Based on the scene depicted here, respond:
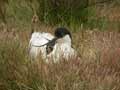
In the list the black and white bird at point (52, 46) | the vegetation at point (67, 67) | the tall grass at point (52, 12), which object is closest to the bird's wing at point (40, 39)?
the black and white bird at point (52, 46)

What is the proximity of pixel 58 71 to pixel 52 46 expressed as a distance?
0.86m

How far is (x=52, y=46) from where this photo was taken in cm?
542

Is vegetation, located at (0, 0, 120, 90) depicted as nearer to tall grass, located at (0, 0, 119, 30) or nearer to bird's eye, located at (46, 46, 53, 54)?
bird's eye, located at (46, 46, 53, 54)

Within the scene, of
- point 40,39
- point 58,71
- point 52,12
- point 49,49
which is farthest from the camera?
point 52,12

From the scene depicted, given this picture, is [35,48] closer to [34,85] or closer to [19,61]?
[19,61]

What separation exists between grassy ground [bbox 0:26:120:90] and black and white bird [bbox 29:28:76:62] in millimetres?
124

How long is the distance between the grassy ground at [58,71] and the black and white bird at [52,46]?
0.12 meters

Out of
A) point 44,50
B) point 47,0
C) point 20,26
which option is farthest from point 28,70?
point 47,0

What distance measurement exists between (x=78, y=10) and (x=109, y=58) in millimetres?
4468

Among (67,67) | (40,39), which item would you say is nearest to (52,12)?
(40,39)

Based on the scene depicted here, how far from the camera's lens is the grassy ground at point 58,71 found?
4.44 m

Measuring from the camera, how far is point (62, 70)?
15.1 feet

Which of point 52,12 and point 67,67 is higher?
point 67,67

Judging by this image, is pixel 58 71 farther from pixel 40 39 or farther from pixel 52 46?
pixel 40 39
